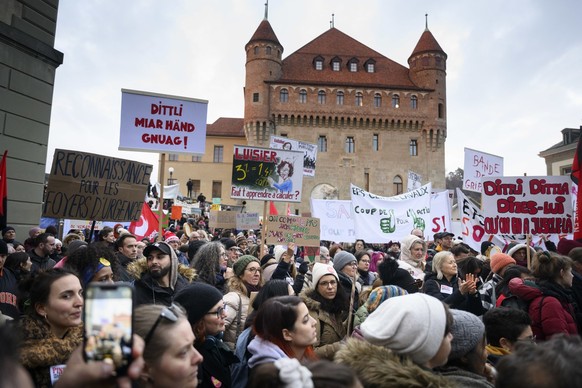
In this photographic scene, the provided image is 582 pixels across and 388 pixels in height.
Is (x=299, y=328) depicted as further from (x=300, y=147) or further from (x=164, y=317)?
(x=300, y=147)

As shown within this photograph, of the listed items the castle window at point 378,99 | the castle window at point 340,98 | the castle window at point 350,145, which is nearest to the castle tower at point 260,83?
the castle window at point 340,98

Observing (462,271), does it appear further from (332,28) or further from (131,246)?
(332,28)

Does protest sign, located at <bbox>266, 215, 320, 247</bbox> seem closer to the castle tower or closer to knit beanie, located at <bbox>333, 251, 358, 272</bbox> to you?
knit beanie, located at <bbox>333, 251, 358, 272</bbox>

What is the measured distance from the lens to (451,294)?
160 inches

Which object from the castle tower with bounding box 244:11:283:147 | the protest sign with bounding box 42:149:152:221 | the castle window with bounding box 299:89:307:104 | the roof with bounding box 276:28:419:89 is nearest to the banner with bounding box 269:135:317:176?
the protest sign with bounding box 42:149:152:221

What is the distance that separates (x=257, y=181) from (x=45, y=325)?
19.7ft

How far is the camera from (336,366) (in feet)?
5.51

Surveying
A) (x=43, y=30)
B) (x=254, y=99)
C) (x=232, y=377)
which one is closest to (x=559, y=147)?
(x=254, y=99)

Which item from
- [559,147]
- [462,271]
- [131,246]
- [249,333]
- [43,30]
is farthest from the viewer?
[559,147]

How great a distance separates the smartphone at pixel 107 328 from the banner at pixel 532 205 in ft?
21.9

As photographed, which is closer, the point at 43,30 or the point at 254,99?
the point at 43,30

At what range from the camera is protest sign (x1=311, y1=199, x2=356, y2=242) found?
12320 mm

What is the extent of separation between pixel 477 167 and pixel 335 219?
4.07 metres

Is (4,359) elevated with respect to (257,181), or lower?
lower
